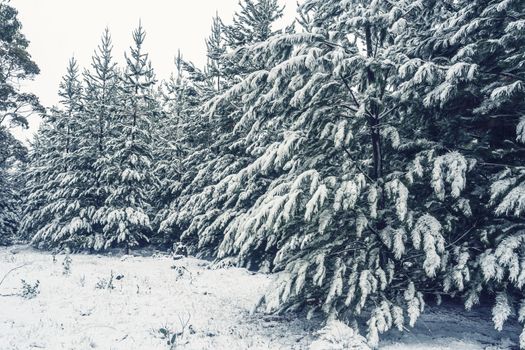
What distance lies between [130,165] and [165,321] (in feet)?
45.5

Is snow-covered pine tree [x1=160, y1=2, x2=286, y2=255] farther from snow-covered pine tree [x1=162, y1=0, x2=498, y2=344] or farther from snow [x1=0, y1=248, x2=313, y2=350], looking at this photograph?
snow-covered pine tree [x1=162, y1=0, x2=498, y2=344]

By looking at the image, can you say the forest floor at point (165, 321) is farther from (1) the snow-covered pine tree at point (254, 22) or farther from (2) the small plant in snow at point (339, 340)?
(1) the snow-covered pine tree at point (254, 22)

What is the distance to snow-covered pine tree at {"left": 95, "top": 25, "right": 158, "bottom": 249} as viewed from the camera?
19781 mm

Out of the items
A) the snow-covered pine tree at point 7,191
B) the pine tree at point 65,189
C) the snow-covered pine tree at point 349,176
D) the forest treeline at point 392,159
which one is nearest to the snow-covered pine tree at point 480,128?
the forest treeline at point 392,159

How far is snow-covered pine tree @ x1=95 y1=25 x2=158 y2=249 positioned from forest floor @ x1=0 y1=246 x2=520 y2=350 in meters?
7.30

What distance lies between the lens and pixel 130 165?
67.8 feet

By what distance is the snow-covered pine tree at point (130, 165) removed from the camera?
1978cm

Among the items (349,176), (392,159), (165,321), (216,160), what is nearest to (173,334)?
(165,321)

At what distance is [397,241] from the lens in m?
6.80

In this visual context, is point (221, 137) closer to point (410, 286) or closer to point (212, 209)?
point (212, 209)

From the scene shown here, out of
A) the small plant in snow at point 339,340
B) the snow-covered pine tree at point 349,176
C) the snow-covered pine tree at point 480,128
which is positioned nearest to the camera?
the small plant in snow at point 339,340

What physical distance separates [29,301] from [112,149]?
1303 centimetres

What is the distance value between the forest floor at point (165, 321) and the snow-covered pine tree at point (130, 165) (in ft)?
23.9

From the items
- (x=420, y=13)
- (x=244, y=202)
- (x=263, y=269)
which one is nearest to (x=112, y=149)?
(x=244, y=202)
